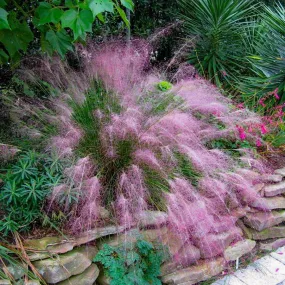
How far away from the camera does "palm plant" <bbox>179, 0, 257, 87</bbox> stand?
4.37m

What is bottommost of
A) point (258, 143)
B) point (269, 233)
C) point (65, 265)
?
point (269, 233)

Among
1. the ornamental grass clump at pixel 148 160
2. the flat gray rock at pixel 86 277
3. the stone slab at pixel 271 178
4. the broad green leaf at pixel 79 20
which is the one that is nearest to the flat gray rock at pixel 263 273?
the ornamental grass clump at pixel 148 160


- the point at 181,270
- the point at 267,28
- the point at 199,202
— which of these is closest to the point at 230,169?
the point at 199,202

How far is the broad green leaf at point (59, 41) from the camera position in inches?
93.4

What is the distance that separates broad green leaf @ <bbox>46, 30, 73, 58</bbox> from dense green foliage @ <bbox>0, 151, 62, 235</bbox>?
0.72m

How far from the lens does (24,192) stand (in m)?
2.05

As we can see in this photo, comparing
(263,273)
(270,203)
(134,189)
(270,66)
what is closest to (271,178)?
(270,203)

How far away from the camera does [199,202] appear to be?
232cm

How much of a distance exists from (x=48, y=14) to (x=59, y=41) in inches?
14.6

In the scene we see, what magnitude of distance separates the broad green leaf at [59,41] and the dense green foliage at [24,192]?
0.72 m

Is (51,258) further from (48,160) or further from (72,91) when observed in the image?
(72,91)

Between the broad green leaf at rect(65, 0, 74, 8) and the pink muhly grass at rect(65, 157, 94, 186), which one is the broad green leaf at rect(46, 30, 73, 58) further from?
the pink muhly grass at rect(65, 157, 94, 186)

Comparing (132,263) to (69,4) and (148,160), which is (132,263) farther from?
(69,4)

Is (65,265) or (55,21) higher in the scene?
(55,21)
